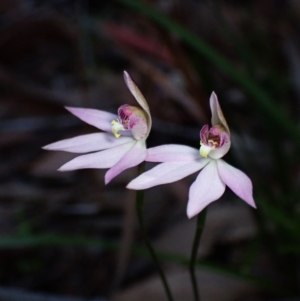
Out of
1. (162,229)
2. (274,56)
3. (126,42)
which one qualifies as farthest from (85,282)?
(274,56)

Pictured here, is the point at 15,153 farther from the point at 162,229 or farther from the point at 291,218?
the point at 291,218

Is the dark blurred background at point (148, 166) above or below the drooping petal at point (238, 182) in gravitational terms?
below

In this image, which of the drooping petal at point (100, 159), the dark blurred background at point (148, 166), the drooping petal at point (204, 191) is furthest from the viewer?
the dark blurred background at point (148, 166)

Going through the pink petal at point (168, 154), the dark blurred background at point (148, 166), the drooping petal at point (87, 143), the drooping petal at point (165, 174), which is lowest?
the dark blurred background at point (148, 166)

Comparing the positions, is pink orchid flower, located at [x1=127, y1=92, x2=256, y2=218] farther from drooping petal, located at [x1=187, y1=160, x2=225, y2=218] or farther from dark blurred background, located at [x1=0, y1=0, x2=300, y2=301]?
dark blurred background, located at [x1=0, y1=0, x2=300, y2=301]

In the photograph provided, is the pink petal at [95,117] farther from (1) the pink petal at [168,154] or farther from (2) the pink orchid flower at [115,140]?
(1) the pink petal at [168,154]

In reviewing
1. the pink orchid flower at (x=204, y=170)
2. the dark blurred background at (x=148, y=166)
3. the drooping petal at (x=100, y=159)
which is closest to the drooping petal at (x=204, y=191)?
the pink orchid flower at (x=204, y=170)

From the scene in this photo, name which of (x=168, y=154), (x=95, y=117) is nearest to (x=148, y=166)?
(x=95, y=117)

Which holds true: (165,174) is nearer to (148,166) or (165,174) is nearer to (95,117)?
(95,117)
